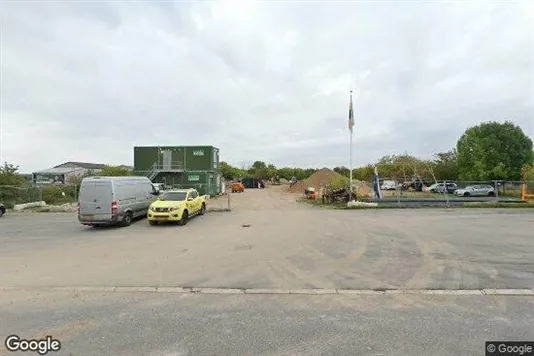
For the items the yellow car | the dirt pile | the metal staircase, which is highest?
the metal staircase

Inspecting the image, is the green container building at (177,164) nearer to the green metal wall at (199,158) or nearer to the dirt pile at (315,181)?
the green metal wall at (199,158)

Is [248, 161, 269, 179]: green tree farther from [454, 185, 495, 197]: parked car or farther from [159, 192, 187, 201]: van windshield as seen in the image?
[159, 192, 187, 201]: van windshield

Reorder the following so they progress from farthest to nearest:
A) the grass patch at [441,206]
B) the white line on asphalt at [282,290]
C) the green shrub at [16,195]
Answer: the green shrub at [16,195], the grass patch at [441,206], the white line on asphalt at [282,290]

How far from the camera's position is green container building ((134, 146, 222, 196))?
43.8 meters

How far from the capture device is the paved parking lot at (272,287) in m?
4.78

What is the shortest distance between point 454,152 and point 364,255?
194 ft

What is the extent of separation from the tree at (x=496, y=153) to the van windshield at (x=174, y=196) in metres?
45.7

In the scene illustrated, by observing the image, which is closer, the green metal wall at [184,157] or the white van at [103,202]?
the white van at [103,202]

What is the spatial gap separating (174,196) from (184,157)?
26.2 metres

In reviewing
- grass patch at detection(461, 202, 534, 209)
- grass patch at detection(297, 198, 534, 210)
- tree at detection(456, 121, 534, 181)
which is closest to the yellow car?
grass patch at detection(297, 198, 534, 210)

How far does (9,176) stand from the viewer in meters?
32.8

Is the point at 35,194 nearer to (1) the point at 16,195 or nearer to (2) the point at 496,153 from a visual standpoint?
(1) the point at 16,195

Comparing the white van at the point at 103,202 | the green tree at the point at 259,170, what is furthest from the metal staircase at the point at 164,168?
the green tree at the point at 259,170

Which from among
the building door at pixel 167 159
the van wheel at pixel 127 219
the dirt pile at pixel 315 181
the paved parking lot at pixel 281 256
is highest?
the building door at pixel 167 159
